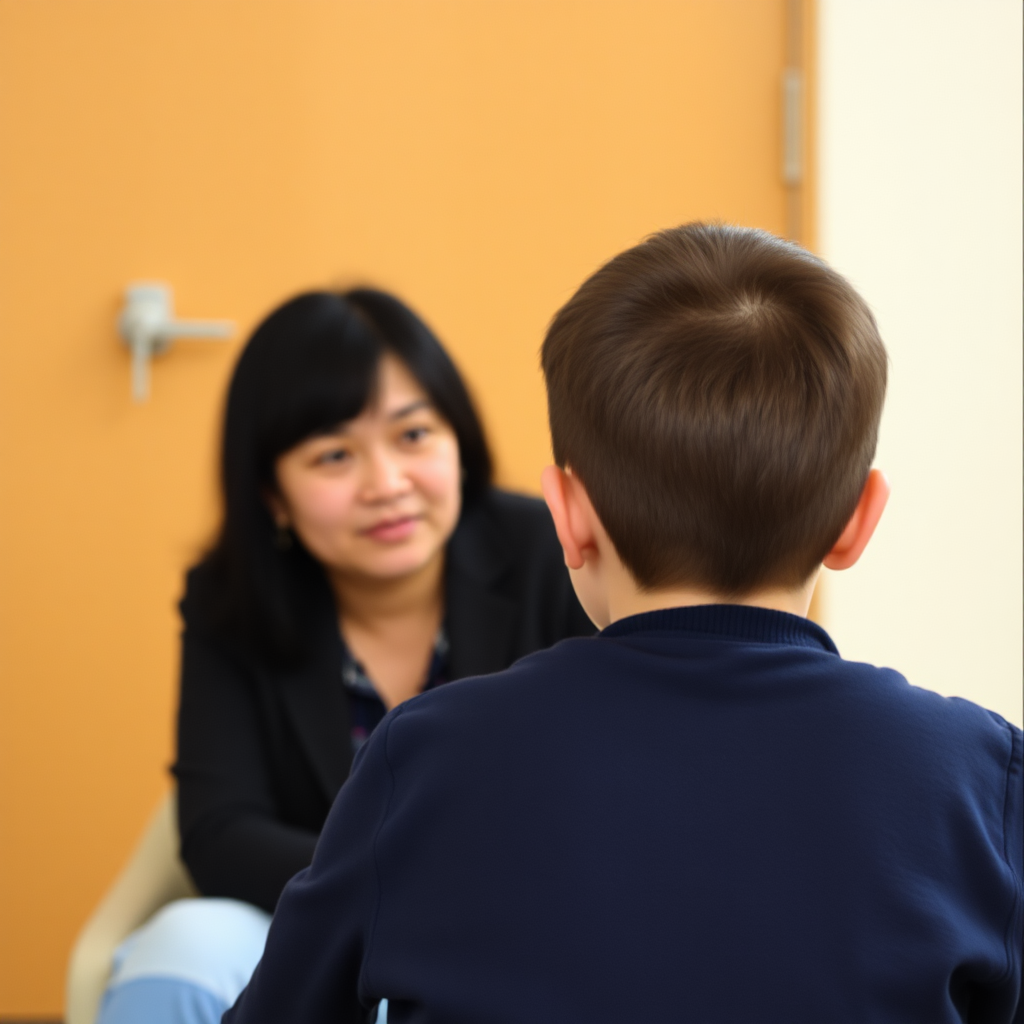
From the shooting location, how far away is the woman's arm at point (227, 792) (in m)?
1.17

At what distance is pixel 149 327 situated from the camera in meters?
1.89

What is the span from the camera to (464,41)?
78.2 inches

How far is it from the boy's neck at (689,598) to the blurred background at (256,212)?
1.26 m

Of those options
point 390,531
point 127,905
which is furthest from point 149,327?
point 127,905

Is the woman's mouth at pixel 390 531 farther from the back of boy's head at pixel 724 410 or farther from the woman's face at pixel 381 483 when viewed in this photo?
the back of boy's head at pixel 724 410

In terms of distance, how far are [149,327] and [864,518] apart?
59.7 inches

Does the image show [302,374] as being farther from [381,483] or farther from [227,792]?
[227,792]

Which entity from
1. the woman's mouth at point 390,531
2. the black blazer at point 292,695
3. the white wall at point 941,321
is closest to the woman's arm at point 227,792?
the black blazer at point 292,695

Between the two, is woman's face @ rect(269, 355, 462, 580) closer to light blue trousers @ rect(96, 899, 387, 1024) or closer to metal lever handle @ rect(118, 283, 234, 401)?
light blue trousers @ rect(96, 899, 387, 1024)

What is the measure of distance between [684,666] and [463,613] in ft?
2.70

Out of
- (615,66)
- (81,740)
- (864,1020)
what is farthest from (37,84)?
(864,1020)

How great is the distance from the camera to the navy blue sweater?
20.2 inches

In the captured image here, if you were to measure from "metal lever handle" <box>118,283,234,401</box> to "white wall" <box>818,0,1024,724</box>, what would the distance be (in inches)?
41.9

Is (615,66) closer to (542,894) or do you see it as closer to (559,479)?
(559,479)
